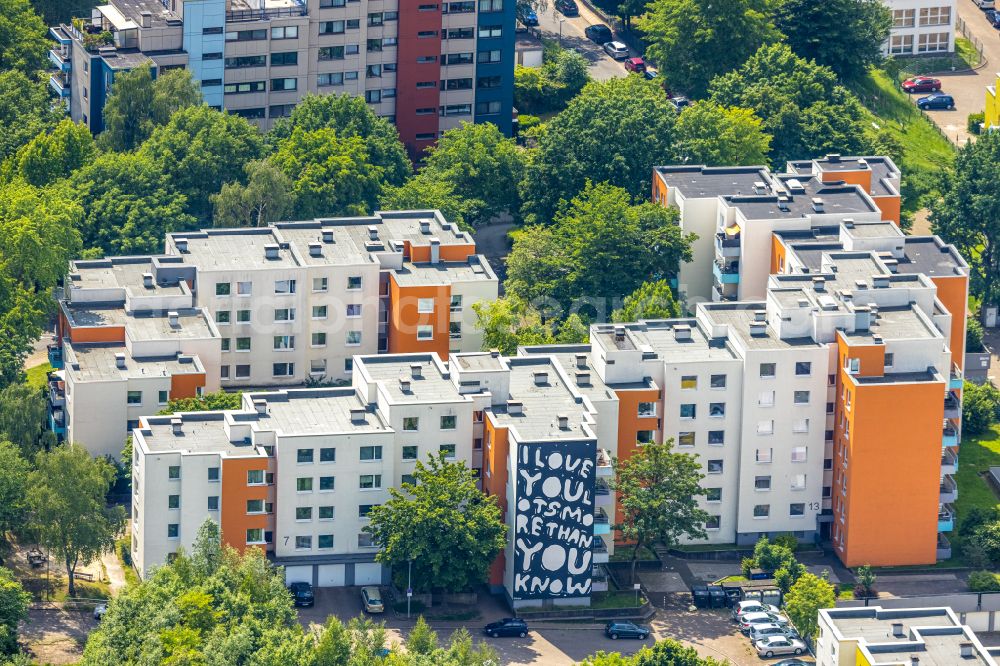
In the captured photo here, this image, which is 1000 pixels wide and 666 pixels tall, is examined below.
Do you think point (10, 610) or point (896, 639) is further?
point (10, 610)

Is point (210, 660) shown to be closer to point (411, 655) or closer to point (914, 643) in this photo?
point (411, 655)

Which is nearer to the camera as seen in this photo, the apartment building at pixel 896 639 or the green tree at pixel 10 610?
the apartment building at pixel 896 639

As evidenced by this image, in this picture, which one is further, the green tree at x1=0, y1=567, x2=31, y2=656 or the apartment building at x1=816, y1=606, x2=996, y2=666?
the green tree at x1=0, y1=567, x2=31, y2=656

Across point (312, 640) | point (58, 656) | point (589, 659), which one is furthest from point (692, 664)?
point (58, 656)

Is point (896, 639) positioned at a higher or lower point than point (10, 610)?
higher
